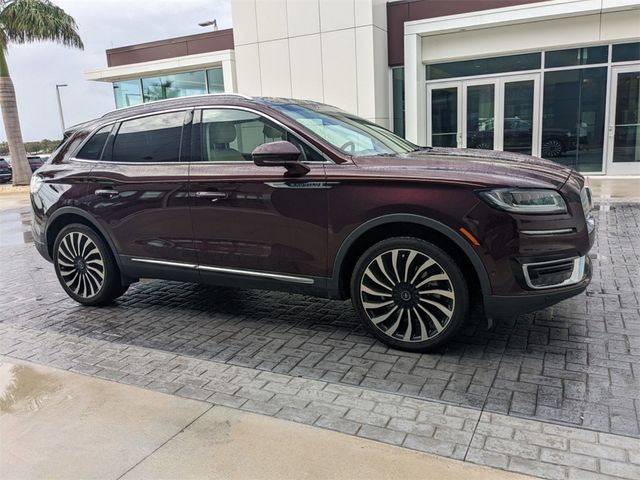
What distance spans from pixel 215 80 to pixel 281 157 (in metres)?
15.1

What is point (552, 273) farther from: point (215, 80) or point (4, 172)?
point (4, 172)

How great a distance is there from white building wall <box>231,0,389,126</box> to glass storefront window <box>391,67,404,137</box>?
1.15ft

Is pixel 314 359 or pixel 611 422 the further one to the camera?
pixel 314 359

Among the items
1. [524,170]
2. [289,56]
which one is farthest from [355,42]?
[524,170]

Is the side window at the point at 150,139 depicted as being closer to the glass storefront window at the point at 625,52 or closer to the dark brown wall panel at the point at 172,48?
the glass storefront window at the point at 625,52

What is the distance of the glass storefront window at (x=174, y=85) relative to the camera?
18281 mm

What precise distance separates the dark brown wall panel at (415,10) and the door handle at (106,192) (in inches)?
442

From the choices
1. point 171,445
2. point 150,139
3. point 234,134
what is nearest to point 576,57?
point 234,134

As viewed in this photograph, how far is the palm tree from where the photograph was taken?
757 inches

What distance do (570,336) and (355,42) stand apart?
37.6 feet

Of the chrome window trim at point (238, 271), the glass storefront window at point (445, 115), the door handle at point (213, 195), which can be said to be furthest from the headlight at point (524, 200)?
the glass storefront window at point (445, 115)

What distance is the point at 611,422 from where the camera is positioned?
286 cm

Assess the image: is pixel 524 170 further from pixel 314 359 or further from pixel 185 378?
pixel 185 378

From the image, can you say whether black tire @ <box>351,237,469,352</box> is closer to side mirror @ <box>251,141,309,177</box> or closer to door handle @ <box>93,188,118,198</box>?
side mirror @ <box>251,141,309,177</box>
